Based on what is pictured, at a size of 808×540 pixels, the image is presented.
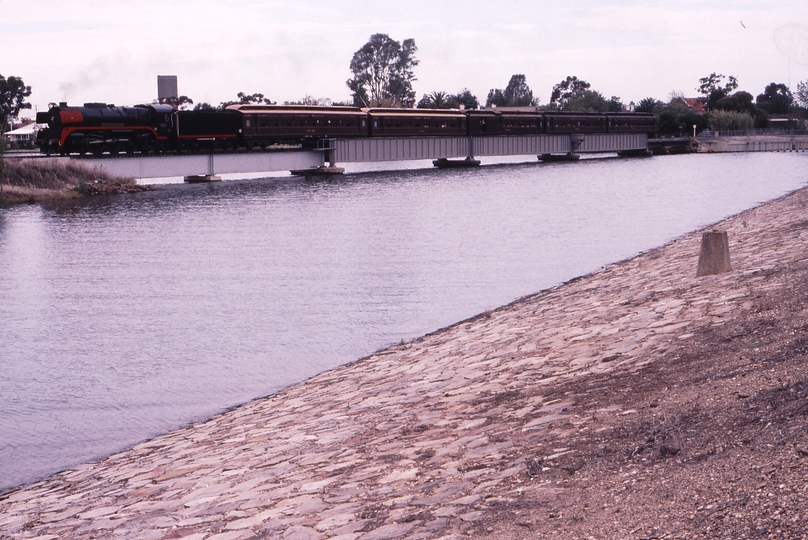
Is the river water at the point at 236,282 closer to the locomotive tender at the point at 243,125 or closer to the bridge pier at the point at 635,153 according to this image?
the locomotive tender at the point at 243,125

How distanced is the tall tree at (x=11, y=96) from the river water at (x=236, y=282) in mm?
65865

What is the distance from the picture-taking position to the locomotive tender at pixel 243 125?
6044cm

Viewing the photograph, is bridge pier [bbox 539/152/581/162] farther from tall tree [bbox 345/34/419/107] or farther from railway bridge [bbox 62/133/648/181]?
tall tree [bbox 345/34/419/107]

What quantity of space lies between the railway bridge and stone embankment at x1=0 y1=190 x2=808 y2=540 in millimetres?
53591

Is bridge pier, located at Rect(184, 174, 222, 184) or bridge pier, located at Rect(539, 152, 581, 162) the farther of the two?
bridge pier, located at Rect(539, 152, 581, 162)

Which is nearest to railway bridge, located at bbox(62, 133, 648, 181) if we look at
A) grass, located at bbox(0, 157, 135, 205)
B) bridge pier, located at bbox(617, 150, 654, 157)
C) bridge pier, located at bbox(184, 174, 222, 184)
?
bridge pier, located at bbox(184, 174, 222, 184)

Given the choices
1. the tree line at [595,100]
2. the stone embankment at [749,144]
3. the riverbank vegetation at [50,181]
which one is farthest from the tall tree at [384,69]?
the riverbank vegetation at [50,181]

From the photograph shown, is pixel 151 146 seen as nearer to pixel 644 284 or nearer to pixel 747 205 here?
pixel 747 205

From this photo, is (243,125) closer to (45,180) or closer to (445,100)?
(45,180)

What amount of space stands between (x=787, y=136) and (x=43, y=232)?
12383cm

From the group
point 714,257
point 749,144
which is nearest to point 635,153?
point 749,144

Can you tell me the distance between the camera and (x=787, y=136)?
5369 inches

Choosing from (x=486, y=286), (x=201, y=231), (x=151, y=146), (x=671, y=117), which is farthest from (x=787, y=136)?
(x=486, y=286)

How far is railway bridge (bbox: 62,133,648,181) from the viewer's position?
6391 centimetres
